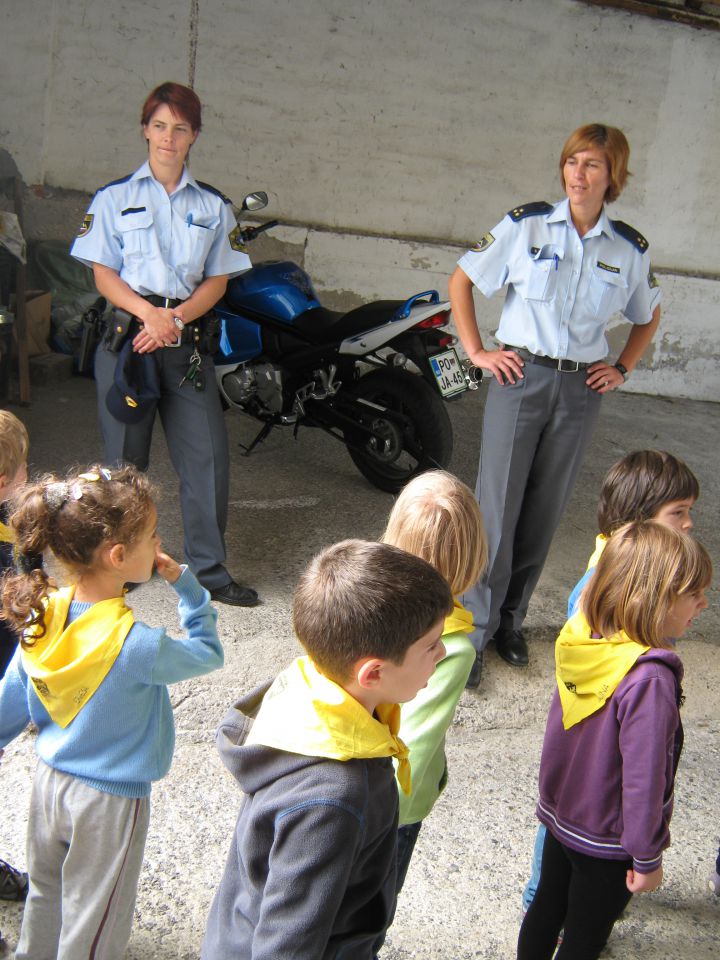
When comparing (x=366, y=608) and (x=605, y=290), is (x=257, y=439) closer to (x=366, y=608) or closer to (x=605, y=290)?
(x=605, y=290)

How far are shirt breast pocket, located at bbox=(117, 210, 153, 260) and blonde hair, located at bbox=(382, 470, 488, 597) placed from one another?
5.70ft

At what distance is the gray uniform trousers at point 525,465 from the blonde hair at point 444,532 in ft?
4.23

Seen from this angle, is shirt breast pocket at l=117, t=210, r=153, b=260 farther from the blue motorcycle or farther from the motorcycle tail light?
the motorcycle tail light

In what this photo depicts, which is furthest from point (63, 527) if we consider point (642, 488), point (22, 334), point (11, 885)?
point (22, 334)

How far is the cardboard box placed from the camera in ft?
18.2

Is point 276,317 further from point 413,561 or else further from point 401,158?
point 413,561

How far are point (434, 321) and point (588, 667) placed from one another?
2.72 meters

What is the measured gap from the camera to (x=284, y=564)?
364 centimetres

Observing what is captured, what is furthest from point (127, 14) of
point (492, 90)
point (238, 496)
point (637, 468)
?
point (637, 468)

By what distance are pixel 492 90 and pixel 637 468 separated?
199 inches

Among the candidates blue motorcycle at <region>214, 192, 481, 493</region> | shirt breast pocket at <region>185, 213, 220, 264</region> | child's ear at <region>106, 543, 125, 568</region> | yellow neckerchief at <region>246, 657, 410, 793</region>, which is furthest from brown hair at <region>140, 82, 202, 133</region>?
yellow neckerchief at <region>246, 657, 410, 793</region>

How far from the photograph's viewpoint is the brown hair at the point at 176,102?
3.03 m

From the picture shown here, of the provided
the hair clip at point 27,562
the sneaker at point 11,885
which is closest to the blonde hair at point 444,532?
the hair clip at point 27,562

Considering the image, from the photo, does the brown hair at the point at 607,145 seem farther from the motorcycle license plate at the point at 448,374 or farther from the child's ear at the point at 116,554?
the child's ear at the point at 116,554
